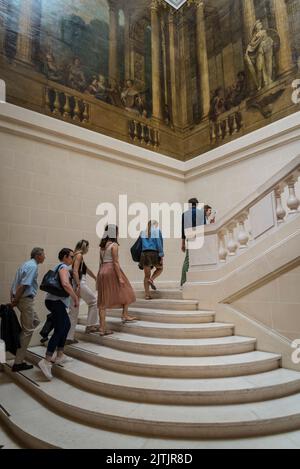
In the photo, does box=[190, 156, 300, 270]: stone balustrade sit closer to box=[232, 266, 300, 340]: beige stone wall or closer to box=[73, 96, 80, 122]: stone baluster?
box=[232, 266, 300, 340]: beige stone wall

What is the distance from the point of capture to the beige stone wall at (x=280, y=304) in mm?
3922

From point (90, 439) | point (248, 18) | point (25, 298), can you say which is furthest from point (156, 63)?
point (90, 439)

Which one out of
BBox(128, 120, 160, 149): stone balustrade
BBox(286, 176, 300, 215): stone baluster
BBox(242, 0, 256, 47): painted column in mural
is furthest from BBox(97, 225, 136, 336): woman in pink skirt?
BBox(242, 0, 256, 47): painted column in mural

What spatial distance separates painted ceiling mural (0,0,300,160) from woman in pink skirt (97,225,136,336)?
14.2 ft

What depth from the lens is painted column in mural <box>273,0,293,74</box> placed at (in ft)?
24.1

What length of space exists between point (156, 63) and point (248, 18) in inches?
122

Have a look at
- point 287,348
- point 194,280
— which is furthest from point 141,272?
point 287,348

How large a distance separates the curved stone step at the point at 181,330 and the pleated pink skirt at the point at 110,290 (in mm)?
442

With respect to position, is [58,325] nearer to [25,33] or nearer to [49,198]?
[49,198]

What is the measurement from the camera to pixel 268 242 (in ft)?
14.0

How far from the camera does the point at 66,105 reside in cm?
741

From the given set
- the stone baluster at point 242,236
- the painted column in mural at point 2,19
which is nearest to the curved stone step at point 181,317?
the stone baluster at point 242,236

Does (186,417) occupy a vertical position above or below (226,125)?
below

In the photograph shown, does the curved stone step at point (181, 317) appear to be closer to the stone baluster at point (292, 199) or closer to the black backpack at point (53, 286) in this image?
the black backpack at point (53, 286)
